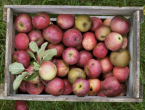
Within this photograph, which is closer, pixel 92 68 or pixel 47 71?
pixel 47 71

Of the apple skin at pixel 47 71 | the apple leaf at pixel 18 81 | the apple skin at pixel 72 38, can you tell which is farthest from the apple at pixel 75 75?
the apple leaf at pixel 18 81

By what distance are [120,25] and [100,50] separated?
0.42 m

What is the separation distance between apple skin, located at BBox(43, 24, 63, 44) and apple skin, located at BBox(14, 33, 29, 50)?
10.7 inches

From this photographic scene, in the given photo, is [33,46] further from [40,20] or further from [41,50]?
[40,20]

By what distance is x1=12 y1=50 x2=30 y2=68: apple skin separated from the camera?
232 cm

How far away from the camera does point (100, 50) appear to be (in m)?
2.40

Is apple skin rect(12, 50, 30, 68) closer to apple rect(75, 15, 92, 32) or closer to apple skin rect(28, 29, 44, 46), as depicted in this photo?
apple skin rect(28, 29, 44, 46)

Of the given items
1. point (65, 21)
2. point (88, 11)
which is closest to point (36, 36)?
point (65, 21)

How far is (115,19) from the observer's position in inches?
93.8

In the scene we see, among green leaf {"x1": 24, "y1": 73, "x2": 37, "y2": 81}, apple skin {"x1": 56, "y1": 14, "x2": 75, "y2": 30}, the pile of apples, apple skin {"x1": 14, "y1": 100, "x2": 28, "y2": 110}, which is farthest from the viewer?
apple skin {"x1": 14, "y1": 100, "x2": 28, "y2": 110}

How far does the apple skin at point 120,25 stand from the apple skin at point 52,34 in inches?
28.9

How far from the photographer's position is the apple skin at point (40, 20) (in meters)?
2.34

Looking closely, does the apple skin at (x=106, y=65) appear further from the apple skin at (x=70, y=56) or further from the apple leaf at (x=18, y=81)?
→ the apple leaf at (x=18, y=81)

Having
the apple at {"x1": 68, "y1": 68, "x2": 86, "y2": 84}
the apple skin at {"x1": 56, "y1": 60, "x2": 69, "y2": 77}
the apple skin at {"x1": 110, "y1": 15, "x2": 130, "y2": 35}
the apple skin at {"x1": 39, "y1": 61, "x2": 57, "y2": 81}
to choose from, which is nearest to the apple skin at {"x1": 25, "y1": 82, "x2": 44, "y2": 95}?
the apple skin at {"x1": 39, "y1": 61, "x2": 57, "y2": 81}
